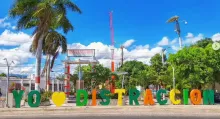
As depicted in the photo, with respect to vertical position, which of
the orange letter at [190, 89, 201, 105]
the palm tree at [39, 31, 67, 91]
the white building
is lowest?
the orange letter at [190, 89, 201, 105]

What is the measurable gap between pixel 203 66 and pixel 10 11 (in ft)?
67.6

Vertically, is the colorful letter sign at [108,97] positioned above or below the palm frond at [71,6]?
below

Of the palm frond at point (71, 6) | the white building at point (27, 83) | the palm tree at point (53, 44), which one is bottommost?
the white building at point (27, 83)

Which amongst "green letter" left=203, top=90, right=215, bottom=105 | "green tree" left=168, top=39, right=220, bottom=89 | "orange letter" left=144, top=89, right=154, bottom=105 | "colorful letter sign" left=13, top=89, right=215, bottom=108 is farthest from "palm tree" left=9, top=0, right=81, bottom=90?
"green letter" left=203, top=90, right=215, bottom=105

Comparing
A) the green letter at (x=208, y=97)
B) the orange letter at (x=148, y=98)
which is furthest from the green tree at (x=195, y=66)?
the orange letter at (x=148, y=98)

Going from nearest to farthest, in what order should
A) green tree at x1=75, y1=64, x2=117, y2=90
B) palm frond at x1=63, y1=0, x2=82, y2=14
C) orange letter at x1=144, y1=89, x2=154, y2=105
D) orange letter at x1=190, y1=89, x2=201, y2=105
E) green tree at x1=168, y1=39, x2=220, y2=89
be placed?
1. orange letter at x1=144, y1=89, x2=154, y2=105
2. orange letter at x1=190, y1=89, x2=201, y2=105
3. palm frond at x1=63, y1=0, x2=82, y2=14
4. green tree at x1=168, y1=39, x2=220, y2=89
5. green tree at x1=75, y1=64, x2=117, y2=90

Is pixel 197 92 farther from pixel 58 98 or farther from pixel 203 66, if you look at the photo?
pixel 58 98

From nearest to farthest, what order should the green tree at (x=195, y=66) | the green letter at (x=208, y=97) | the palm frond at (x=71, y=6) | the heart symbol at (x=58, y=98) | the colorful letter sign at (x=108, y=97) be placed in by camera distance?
1. the colorful letter sign at (x=108, y=97)
2. the heart symbol at (x=58, y=98)
3. the green letter at (x=208, y=97)
4. the palm frond at (x=71, y=6)
5. the green tree at (x=195, y=66)

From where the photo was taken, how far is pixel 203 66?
3559cm

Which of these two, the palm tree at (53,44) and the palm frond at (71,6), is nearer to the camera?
the palm frond at (71,6)

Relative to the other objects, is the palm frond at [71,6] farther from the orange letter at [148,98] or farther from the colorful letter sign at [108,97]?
the orange letter at [148,98]

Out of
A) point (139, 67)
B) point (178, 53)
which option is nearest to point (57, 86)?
point (139, 67)

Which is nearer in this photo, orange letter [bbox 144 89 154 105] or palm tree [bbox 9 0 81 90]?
orange letter [bbox 144 89 154 105]

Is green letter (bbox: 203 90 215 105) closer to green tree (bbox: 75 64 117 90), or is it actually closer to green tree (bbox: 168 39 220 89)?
green tree (bbox: 168 39 220 89)
